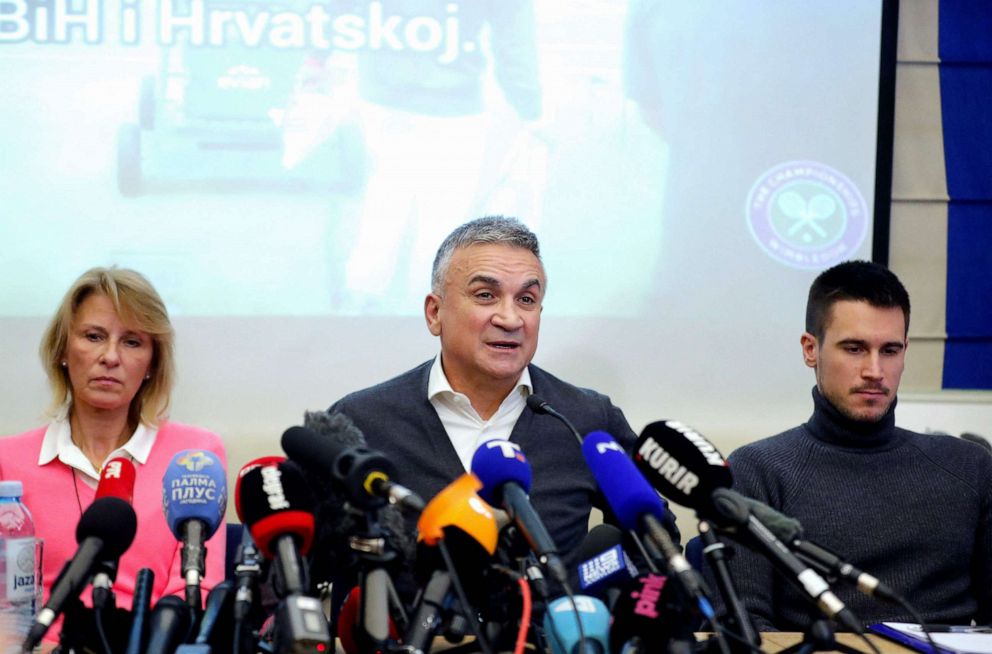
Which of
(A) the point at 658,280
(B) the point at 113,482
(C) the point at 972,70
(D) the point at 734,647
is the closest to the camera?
(D) the point at 734,647

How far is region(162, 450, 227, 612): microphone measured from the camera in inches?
59.0

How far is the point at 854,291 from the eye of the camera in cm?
255

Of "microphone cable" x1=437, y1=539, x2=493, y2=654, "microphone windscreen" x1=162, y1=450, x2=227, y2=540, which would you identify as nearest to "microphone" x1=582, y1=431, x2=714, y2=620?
"microphone cable" x1=437, y1=539, x2=493, y2=654

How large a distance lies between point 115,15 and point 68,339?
5.43ft

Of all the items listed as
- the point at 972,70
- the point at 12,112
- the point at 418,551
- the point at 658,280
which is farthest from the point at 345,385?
the point at 972,70

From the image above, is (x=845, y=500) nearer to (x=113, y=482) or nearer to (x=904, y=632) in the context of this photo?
(x=904, y=632)

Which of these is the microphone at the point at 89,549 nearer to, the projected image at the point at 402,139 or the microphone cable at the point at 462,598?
the microphone cable at the point at 462,598

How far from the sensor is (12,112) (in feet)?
12.6

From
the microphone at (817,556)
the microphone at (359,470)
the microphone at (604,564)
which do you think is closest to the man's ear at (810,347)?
the microphone at (604,564)

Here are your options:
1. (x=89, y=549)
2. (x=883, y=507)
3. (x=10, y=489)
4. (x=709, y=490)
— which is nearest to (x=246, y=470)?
(x=89, y=549)

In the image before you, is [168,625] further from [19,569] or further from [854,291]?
[854,291]

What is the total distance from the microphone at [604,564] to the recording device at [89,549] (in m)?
0.66

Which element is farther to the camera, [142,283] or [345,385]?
[345,385]

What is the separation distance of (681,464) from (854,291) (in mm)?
1265
